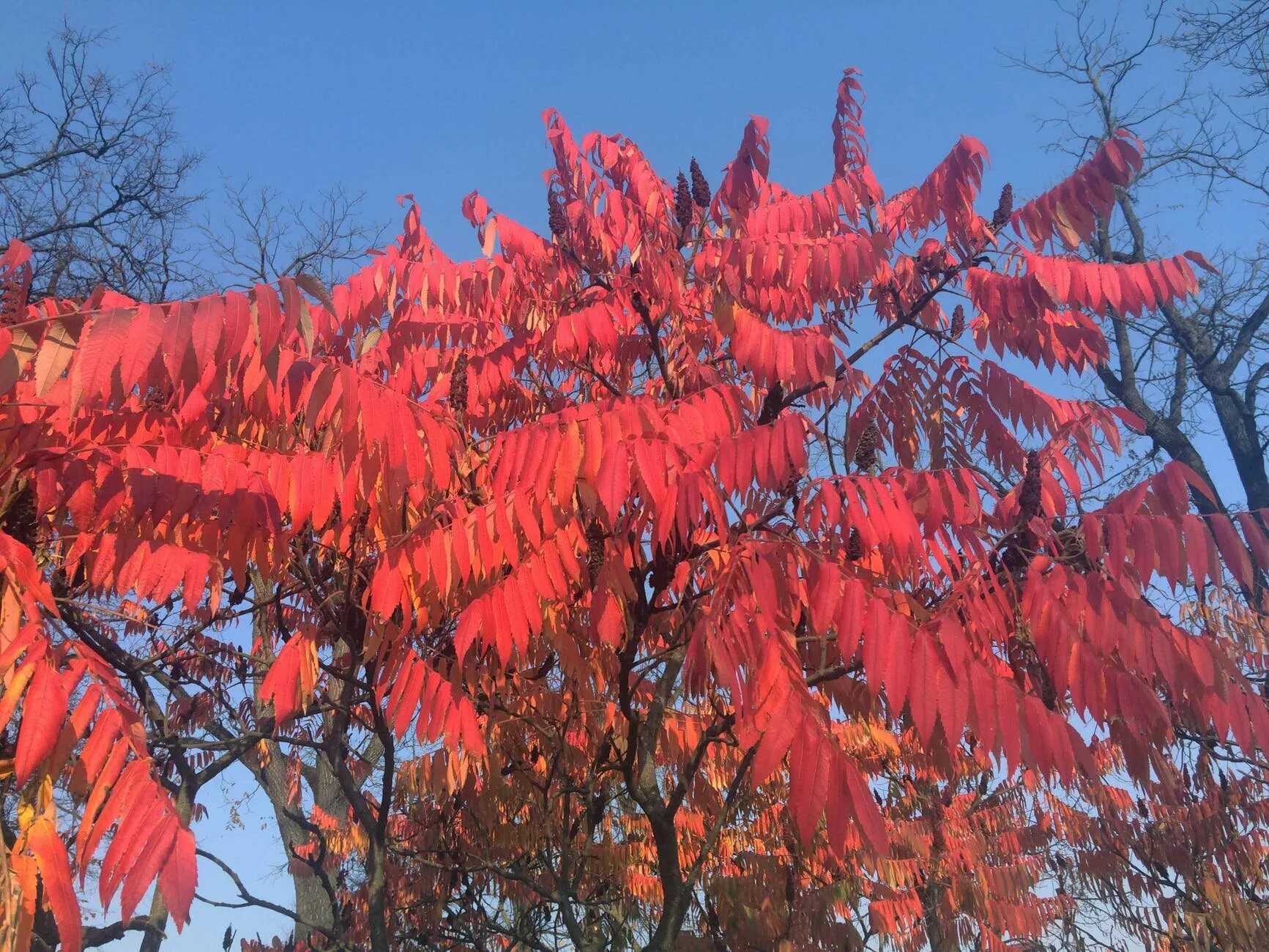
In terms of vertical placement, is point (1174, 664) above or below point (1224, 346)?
A: below

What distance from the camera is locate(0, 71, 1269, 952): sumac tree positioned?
231cm

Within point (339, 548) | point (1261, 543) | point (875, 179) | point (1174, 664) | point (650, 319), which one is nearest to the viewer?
point (1174, 664)

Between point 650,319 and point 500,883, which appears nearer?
point 650,319

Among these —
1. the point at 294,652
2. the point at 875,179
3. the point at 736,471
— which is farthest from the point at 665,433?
the point at 875,179

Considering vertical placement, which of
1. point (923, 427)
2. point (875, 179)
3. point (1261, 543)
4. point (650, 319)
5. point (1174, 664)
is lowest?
point (1174, 664)

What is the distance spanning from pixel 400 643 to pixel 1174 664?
7.99 feet

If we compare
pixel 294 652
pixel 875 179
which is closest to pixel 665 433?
pixel 294 652

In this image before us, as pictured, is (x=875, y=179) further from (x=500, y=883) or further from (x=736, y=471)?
(x=500, y=883)

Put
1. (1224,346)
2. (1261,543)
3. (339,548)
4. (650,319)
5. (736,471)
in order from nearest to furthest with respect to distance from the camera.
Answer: (1261,543)
(736,471)
(339,548)
(650,319)
(1224,346)

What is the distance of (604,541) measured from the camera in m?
3.54

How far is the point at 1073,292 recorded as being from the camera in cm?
415

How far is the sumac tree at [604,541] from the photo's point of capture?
7.59ft

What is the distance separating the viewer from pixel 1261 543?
277 centimetres

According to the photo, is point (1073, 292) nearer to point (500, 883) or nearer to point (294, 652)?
point (294, 652)
